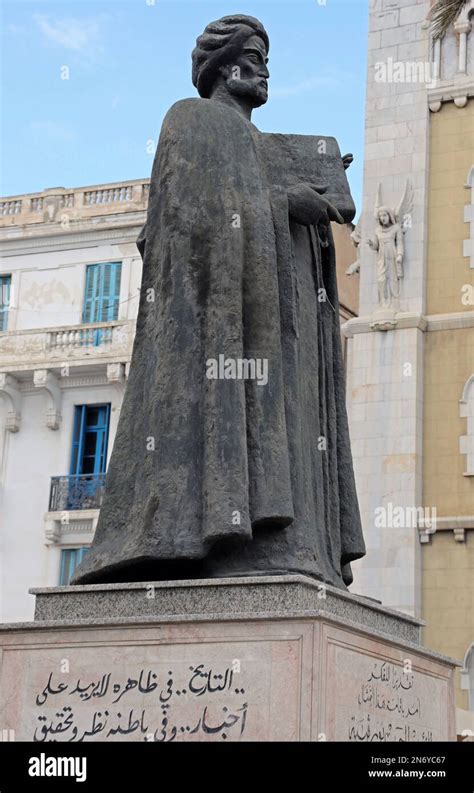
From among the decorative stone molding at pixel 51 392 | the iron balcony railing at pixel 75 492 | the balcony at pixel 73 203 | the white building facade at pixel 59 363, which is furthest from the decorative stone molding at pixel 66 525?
the balcony at pixel 73 203

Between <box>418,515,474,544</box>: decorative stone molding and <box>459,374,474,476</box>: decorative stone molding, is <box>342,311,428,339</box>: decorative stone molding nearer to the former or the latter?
<box>459,374,474,476</box>: decorative stone molding

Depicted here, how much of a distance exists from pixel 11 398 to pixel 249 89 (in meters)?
20.7

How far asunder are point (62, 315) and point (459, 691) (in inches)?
421

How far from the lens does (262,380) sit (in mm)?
6465

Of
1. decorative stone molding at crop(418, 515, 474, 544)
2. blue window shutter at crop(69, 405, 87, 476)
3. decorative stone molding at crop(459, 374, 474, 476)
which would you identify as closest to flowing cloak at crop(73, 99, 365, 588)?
decorative stone molding at crop(418, 515, 474, 544)

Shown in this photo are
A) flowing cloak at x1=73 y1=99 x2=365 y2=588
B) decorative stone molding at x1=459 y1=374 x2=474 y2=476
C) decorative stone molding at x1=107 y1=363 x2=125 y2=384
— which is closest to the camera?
flowing cloak at x1=73 y1=99 x2=365 y2=588

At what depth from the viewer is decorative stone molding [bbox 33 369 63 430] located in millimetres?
26859

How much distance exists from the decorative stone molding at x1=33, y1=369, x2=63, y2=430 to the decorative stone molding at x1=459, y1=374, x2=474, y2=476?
7.84m

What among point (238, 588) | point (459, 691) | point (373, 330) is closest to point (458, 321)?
point (373, 330)

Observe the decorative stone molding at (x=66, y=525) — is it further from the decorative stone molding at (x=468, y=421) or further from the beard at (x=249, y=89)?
the beard at (x=249, y=89)

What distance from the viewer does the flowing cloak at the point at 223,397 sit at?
6.22 meters

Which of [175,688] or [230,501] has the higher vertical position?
[230,501]
